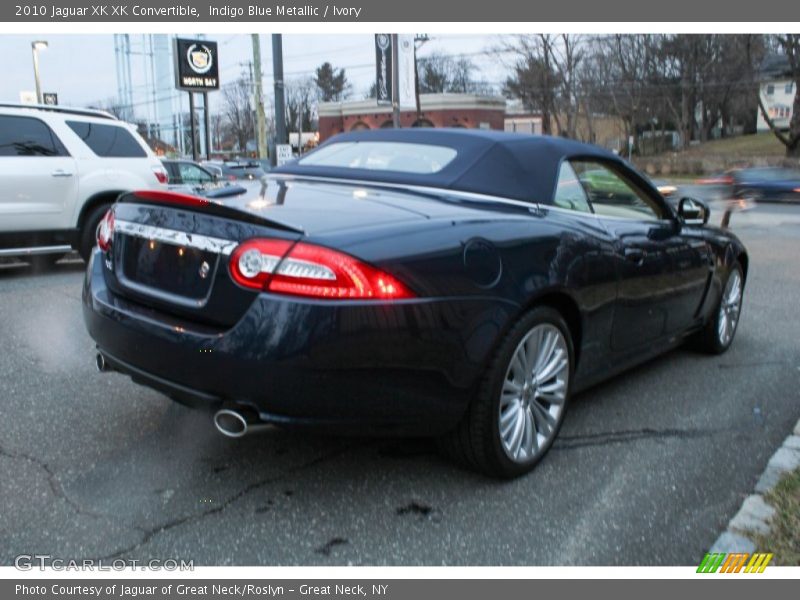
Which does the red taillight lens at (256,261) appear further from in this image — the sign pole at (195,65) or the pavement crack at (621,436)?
the sign pole at (195,65)

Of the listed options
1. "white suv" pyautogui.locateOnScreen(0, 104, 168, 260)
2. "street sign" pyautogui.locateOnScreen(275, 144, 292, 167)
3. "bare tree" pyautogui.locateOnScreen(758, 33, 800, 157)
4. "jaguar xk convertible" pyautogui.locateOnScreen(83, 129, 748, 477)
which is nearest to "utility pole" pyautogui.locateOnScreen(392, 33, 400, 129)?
"street sign" pyautogui.locateOnScreen(275, 144, 292, 167)

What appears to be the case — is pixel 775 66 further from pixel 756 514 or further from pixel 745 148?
pixel 756 514

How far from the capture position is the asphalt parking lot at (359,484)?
2.64m

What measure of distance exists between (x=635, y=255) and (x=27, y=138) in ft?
23.1

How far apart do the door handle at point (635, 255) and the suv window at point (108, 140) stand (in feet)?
22.5

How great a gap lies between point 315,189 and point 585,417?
6.15 feet

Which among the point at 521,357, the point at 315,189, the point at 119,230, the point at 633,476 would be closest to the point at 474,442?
the point at 521,357

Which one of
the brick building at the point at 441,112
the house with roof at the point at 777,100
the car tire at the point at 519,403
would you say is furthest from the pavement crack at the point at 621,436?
the house with roof at the point at 777,100

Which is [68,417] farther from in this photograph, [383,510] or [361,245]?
[361,245]

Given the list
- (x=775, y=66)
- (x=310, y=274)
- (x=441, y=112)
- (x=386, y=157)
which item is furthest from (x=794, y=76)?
(x=310, y=274)

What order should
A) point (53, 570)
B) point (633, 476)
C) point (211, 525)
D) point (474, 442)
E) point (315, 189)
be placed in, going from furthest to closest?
point (315, 189) < point (633, 476) < point (474, 442) < point (211, 525) < point (53, 570)

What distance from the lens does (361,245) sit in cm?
259

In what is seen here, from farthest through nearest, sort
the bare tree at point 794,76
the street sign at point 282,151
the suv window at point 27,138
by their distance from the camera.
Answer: the bare tree at point 794,76, the street sign at point 282,151, the suv window at point 27,138

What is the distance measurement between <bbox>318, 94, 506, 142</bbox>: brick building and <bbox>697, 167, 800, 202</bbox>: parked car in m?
40.7
